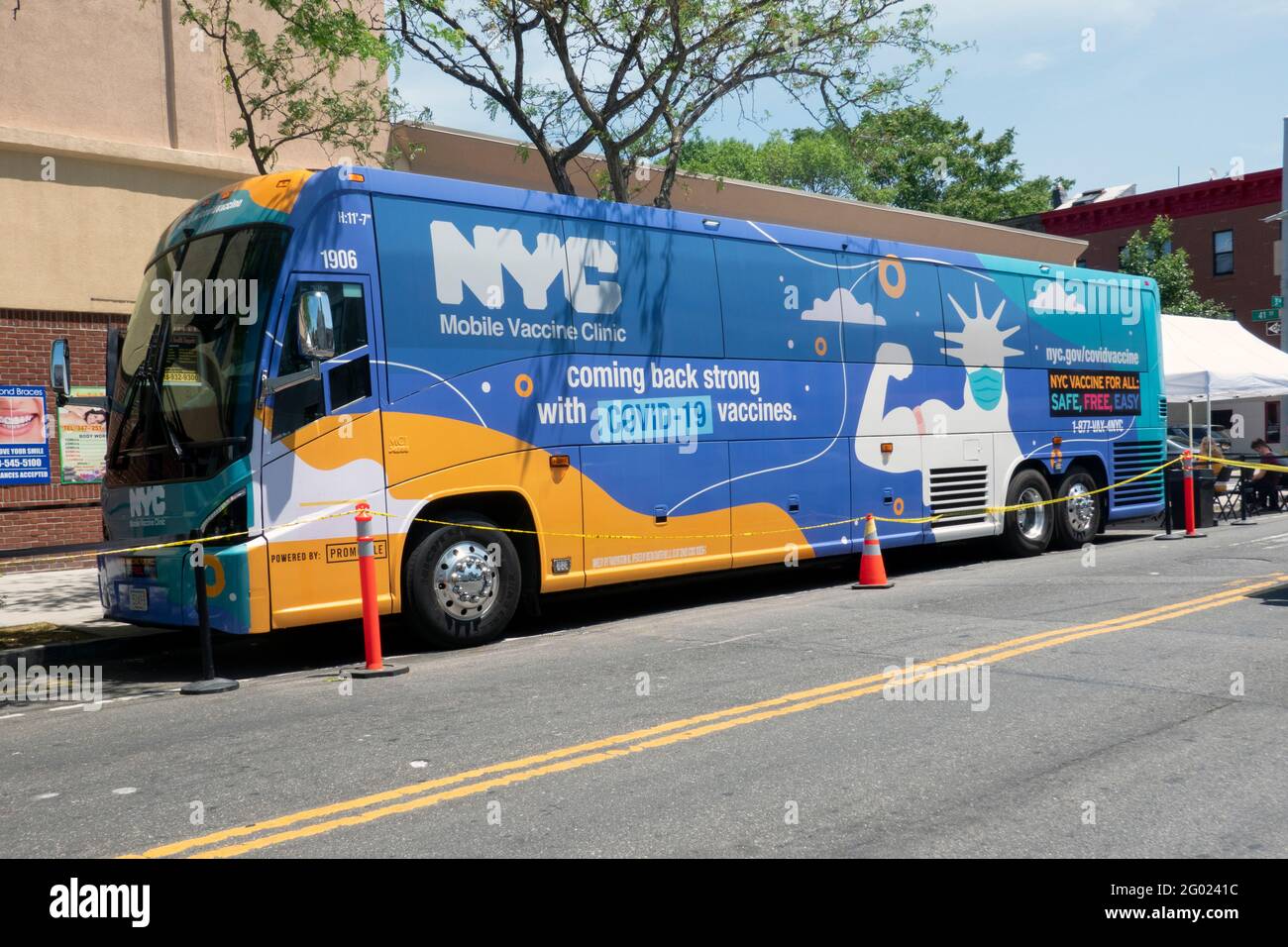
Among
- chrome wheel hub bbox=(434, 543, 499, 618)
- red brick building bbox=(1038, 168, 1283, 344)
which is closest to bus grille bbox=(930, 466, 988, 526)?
chrome wheel hub bbox=(434, 543, 499, 618)

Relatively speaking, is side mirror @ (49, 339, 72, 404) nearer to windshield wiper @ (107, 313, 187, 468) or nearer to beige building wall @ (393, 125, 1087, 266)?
windshield wiper @ (107, 313, 187, 468)

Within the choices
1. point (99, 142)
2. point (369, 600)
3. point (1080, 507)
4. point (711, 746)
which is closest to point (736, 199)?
point (1080, 507)

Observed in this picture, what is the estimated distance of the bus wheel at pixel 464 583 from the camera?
967cm

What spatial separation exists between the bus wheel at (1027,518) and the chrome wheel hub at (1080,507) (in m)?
0.41

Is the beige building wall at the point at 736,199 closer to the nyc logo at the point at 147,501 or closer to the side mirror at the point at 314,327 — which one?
the side mirror at the point at 314,327

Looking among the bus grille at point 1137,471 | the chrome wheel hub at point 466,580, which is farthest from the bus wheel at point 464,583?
the bus grille at point 1137,471

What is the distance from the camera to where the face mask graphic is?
1491cm

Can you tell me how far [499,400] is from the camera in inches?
400

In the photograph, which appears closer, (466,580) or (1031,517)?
(466,580)

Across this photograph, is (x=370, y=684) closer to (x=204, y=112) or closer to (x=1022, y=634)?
(x=1022, y=634)

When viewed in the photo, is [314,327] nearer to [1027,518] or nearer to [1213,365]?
[1027,518]

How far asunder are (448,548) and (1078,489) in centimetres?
1033

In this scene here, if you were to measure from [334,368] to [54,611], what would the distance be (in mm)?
5487
